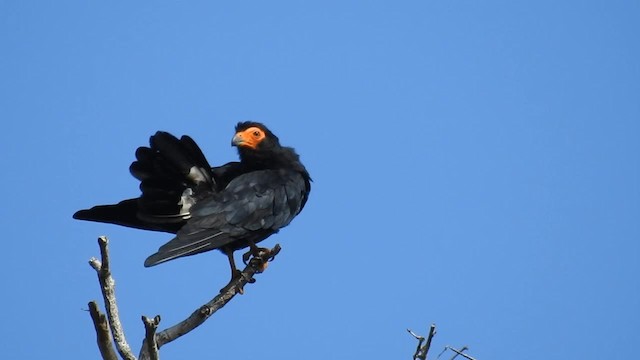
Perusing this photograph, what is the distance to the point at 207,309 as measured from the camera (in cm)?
559

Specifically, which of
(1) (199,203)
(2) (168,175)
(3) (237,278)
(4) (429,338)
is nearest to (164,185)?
(2) (168,175)

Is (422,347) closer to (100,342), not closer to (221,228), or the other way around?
(100,342)

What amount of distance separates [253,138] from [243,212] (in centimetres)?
140

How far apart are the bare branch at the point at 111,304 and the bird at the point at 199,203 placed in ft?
3.98

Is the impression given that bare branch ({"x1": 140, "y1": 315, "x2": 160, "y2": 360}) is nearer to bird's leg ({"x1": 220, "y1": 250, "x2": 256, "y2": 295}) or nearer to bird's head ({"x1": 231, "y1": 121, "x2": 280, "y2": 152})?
bird's leg ({"x1": 220, "y1": 250, "x2": 256, "y2": 295})

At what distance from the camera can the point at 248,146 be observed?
8.32 m

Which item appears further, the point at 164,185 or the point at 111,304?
the point at 164,185

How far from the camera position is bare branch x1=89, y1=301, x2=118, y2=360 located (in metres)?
4.73

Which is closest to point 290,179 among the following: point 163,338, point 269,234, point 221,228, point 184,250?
point 269,234

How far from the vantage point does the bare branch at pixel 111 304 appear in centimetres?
485

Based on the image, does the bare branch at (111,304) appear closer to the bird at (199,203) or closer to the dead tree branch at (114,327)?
the dead tree branch at (114,327)

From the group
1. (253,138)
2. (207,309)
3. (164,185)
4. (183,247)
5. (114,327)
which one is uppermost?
(253,138)

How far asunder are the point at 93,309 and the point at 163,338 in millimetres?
781

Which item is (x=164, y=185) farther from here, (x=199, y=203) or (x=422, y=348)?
(x=422, y=348)
